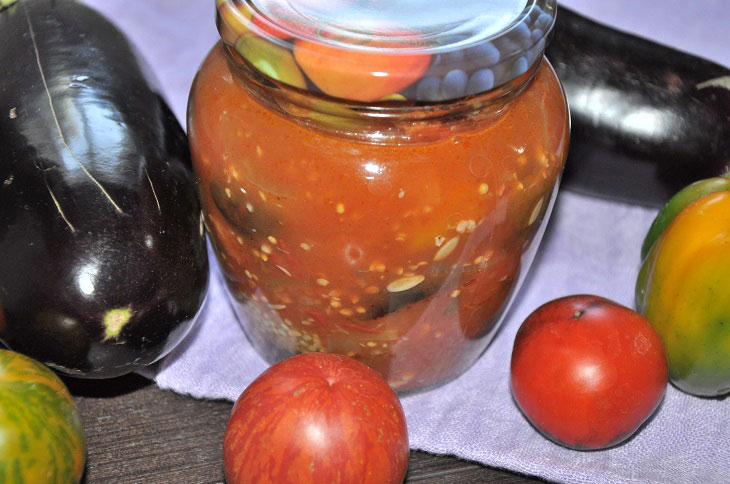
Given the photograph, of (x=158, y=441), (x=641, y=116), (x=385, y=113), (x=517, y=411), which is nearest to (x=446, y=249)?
(x=385, y=113)

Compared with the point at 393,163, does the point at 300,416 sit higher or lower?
lower

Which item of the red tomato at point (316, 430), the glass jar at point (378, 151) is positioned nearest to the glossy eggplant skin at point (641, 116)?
the glass jar at point (378, 151)

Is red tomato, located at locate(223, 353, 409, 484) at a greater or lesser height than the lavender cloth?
greater

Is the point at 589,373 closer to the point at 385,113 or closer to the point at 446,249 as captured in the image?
the point at 446,249

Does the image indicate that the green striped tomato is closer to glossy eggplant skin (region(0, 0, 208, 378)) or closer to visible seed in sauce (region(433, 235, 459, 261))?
glossy eggplant skin (region(0, 0, 208, 378))

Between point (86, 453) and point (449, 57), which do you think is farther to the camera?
point (86, 453)

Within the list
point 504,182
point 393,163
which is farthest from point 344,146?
Result: point 504,182

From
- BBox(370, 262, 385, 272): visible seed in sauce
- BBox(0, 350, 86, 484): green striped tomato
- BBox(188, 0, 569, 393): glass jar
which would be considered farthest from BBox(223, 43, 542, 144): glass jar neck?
BBox(0, 350, 86, 484): green striped tomato

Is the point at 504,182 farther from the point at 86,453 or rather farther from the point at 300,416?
the point at 86,453

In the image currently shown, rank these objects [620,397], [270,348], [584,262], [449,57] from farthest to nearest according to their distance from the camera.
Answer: [584,262]
[270,348]
[620,397]
[449,57]
